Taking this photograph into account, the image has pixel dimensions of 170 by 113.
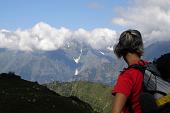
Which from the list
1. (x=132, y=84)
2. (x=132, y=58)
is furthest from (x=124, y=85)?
(x=132, y=58)

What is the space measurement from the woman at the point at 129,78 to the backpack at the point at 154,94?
23cm

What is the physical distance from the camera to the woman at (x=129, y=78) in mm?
8070

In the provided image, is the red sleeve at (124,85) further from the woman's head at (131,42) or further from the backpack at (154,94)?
the woman's head at (131,42)

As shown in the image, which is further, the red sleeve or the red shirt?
the red shirt

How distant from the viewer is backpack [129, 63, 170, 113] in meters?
7.86

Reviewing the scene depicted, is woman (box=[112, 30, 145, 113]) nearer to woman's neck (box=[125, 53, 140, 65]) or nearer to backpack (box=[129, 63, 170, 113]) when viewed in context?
woman's neck (box=[125, 53, 140, 65])

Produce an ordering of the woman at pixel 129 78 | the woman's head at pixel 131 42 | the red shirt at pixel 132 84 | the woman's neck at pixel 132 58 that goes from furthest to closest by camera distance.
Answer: the woman's neck at pixel 132 58
the woman's head at pixel 131 42
the red shirt at pixel 132 84
the woman at pixel 129 78

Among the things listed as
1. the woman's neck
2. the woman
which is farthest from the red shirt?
the woman's neck

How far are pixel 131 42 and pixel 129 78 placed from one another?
0.76 m

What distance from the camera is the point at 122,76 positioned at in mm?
8375

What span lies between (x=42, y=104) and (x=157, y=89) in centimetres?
8838

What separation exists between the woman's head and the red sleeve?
60 centimetres

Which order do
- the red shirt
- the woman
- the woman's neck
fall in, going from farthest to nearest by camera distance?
the woman's neck → the red shirt → the woman

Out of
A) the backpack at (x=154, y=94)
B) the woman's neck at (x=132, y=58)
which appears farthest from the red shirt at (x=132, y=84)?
the woman's neck at (x=132, y=58)
